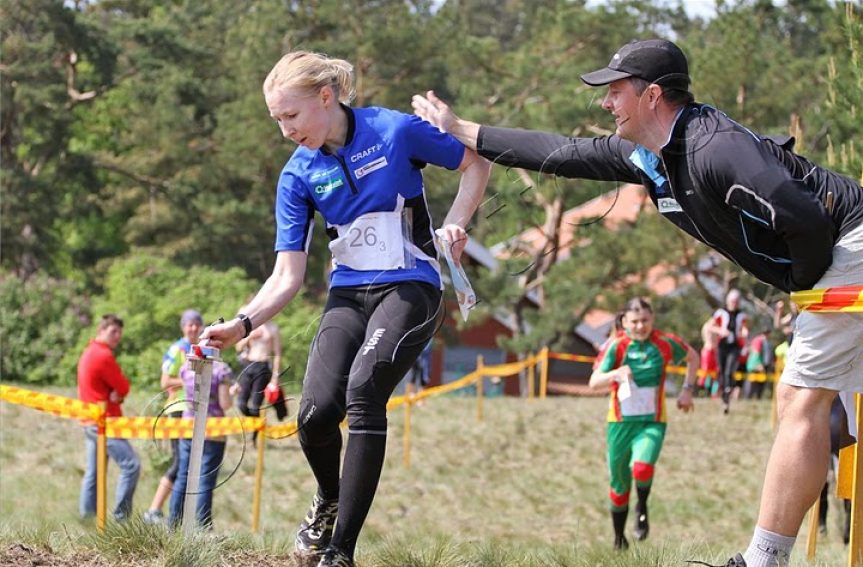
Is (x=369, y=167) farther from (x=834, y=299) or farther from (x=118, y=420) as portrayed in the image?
(x=118, y=420)

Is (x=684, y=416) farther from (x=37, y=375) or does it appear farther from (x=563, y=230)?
(x=563, y=230)

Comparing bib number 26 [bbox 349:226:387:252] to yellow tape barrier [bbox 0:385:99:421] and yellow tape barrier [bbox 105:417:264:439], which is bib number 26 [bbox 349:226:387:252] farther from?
yellow tape barrier [bbox 105:417:264:439]

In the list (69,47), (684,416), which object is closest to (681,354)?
(684,416)

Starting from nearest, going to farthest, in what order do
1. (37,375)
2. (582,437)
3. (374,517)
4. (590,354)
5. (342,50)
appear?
(374,517) → (582,437) → (37,375) → (342,50) → (590,354)

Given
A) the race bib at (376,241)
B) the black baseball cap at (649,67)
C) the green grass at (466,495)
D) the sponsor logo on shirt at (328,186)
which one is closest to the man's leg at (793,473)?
the green grass at (466,495)

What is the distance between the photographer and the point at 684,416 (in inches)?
794

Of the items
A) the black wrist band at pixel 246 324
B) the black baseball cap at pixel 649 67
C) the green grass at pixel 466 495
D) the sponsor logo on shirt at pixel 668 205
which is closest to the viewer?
the black baseball cap at pixel 649 67

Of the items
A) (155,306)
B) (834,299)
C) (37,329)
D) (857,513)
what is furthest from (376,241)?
(37,329)

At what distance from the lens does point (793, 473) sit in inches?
163

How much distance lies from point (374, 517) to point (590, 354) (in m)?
33.5

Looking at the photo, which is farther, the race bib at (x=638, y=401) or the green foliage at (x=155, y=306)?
the green foliage at (x=155, y=306)

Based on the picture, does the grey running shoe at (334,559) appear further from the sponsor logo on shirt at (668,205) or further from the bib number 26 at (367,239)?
the sponsor logo on shirt at (668,205)

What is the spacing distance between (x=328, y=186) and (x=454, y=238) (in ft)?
1.88

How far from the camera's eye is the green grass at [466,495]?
17.1ft
